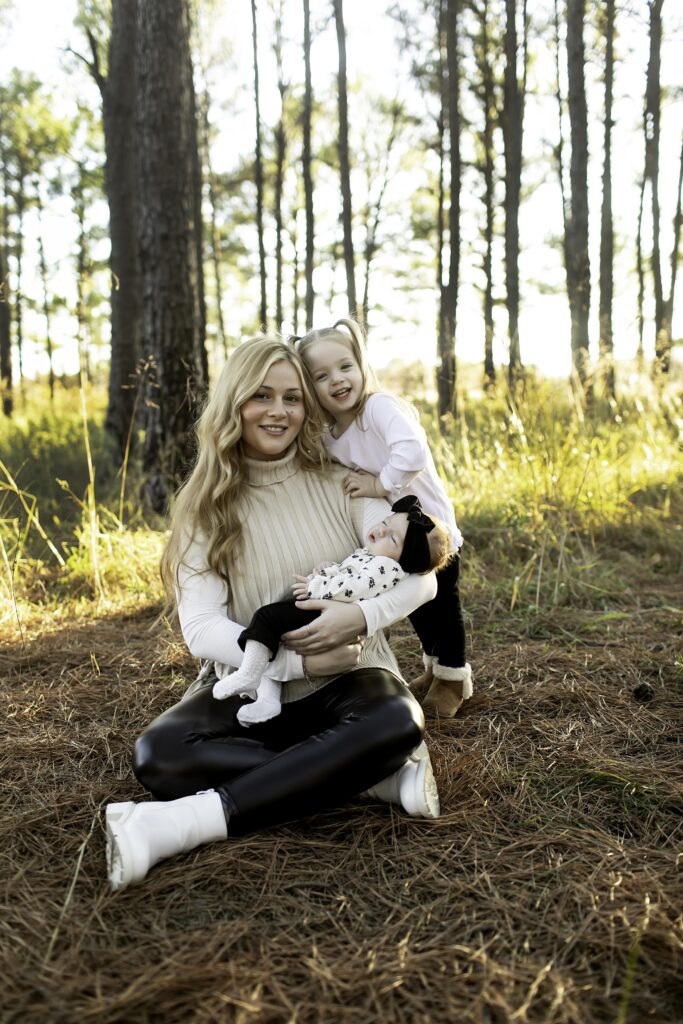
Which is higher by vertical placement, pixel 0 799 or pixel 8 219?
pixel 8 219

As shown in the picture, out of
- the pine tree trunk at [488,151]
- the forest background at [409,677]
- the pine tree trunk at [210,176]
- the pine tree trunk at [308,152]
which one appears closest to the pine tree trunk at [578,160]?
the forest background at [409,677]

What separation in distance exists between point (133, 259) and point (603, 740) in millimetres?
6706

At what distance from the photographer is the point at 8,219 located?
17.5m

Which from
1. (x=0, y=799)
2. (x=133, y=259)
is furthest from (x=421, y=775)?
(x=133, y=259)

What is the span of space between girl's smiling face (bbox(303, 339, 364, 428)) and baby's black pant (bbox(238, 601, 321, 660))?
0.72 m

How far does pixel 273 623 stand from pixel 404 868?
2.18 feet

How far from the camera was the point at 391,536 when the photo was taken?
2.13m

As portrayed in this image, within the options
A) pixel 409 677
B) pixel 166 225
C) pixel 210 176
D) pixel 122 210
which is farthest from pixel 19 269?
pixel 409 677

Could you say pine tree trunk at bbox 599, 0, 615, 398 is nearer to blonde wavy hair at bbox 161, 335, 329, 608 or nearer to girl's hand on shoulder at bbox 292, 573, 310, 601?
blonde wavy hair at bbox 161, 335, 329, 608

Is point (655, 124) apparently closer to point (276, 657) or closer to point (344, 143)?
point (344, 143)

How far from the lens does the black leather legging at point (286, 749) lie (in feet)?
5.81

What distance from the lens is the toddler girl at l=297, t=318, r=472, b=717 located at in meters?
2.33

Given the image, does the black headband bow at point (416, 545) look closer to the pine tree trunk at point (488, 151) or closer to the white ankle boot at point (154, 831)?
the white ankle boot at point (154, 831)

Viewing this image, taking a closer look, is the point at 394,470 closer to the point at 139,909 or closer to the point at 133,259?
the point at 139,909
